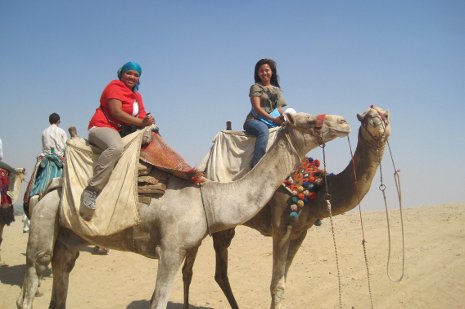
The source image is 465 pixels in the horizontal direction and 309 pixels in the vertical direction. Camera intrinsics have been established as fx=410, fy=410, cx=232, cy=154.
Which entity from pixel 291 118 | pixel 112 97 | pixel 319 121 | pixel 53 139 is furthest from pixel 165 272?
pixel 53 139

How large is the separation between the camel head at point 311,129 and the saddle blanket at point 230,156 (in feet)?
3.21

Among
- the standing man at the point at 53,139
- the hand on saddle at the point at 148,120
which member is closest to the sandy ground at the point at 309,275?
the standing man at the point at 53,139

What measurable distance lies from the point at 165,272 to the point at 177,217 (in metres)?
0.54

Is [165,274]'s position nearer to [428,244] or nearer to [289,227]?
[289,227]

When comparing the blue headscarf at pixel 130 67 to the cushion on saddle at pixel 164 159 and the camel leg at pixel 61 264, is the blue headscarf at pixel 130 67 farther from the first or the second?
the camel leg at pixel 61 264

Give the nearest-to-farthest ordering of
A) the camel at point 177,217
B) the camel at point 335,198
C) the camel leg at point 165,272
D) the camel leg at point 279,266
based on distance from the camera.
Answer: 1. the camel leg at point 165,272
2. the camel at point 177,217
3. the camel at point 335,198
4. the camel leg at point 279,266

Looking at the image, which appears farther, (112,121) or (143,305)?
(143,305)

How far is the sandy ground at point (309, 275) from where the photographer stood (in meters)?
7.20

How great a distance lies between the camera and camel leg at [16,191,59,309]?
4.39 m

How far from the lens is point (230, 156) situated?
19.6 ft

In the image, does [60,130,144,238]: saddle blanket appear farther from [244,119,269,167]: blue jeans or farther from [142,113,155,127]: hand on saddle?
[244,119,269,167]: blue jeans

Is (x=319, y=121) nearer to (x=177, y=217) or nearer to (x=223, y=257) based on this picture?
(x=177, y=217)

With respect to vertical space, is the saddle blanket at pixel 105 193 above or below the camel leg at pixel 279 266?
above

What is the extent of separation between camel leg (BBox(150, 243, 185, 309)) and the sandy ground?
2401 mm
